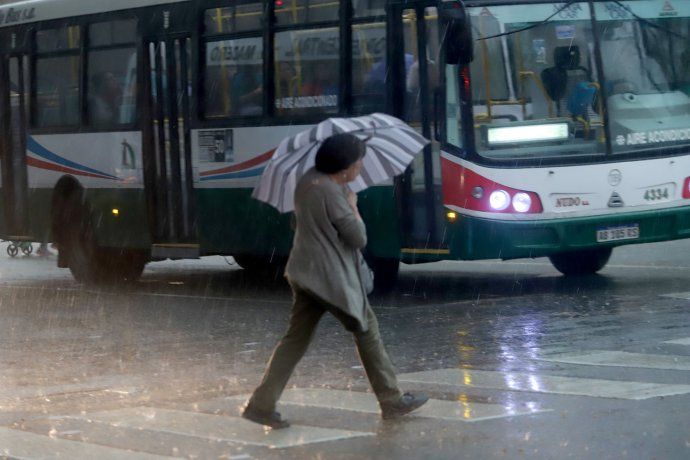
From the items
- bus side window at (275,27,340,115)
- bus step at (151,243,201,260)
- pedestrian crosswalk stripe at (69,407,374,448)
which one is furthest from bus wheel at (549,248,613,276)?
pedestrian crosswalk stripe at (69,407,374,448)

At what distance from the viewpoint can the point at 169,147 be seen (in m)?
16.8

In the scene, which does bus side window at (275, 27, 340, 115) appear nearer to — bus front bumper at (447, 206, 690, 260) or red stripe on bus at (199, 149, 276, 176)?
red stripe on bus at (199, 149, 276, 176)

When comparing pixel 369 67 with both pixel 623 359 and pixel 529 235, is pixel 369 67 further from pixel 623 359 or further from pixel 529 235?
pixel 623 359

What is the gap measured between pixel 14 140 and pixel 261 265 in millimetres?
3406

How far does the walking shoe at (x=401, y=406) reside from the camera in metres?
8.05

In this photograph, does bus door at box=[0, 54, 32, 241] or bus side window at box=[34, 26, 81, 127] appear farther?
bus door at box=[0, 54, 32, 241]

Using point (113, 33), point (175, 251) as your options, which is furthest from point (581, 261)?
point (113, 33)

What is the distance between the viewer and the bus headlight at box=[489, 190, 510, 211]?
1398cm

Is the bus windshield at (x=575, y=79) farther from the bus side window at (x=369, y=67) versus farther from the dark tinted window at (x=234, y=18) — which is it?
the dark tinted window at (x=234, y=18)

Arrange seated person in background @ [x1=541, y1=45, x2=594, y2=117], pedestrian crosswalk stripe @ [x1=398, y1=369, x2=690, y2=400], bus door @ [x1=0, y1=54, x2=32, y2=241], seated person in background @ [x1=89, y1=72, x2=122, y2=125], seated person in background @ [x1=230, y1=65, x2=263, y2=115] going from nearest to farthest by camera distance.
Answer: pedestrian crosswalk stripe @ [x1=398, y1=369, x2=690, y2=400] < seated person in background @ [x1=541, y1=45, x2=594, y2=117] < seated person in background @ [x1=230, y1=65, x2=263, y2=115] < seated person in background @ [x1=89, y1=72, x2=122, y2=125] < bus door @ [x1=0, y1=54, x2=32, y2=241]

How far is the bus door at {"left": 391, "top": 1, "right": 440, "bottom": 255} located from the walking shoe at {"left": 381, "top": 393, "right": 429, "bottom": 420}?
6071mm

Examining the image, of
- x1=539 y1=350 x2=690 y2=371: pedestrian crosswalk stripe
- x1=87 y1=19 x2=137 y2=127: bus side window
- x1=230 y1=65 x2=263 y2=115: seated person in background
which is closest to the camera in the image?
x1=539 y1=350 x2=690 y2=371: pedestrian crosswalk stripe

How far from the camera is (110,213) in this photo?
17656 mm

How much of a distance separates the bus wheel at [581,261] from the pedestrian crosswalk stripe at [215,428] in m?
8.31
